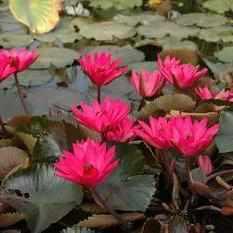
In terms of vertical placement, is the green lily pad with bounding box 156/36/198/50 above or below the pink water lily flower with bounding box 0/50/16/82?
below

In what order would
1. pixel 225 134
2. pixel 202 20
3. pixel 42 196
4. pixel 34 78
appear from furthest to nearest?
pixel 202 20
pixel 34 78
pixel 225 134
pixel 42 196

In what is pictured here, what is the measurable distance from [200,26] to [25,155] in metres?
1.34

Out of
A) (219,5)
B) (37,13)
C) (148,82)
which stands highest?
(148,82)

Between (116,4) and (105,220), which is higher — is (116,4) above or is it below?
below

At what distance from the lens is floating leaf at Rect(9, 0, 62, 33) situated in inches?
70.4

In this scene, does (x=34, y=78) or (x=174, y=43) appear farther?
(x=174, y=43)

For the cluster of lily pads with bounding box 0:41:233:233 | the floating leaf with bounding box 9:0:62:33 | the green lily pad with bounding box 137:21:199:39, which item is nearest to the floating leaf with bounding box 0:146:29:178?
the cluster of lily pads with bounding box 0:41:233:233

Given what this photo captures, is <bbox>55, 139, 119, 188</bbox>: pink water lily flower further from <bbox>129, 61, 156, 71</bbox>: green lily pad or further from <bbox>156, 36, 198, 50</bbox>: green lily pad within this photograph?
<bbox>156, 36, 198, 50</bbox>: green lily pad

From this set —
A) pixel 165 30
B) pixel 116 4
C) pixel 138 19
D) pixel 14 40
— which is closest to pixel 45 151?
pixel 14 40

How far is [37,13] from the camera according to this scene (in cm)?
187

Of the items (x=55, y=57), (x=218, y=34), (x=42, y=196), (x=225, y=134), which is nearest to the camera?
(x=42, y=196)

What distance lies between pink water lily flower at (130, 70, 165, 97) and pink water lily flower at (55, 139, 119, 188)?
327mm

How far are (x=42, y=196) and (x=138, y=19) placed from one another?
146cm

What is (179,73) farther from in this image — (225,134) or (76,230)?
(76,230)
